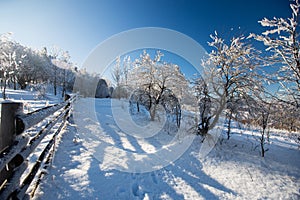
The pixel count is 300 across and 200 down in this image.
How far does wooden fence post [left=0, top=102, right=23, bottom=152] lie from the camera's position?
132cm

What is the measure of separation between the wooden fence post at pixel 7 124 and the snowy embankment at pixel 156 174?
1414mm

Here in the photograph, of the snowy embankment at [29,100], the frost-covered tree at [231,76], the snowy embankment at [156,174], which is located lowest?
the snowy embankment at [156,174]

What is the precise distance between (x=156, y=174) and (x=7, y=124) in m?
3.13

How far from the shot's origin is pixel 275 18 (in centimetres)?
403

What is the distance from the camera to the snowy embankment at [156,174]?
275 centimetres

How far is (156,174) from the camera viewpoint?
142 inches

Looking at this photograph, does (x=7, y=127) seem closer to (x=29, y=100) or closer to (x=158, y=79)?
(x=158, y=79)

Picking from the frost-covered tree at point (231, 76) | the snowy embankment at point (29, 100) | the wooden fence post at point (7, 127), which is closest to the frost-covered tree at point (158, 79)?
the frost-covered tree at point (231, 76)

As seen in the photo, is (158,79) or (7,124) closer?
(7,124)

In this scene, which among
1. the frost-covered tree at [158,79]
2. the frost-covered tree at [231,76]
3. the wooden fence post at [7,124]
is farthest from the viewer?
the frost-covered tree at [158,79]

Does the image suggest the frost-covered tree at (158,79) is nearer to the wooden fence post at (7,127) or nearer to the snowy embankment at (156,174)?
the snowy embankment at (156,174)

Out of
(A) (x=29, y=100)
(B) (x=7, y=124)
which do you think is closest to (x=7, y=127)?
(B) (x=7, y=124)

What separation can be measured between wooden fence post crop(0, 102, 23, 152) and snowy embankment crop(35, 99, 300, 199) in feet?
4.64

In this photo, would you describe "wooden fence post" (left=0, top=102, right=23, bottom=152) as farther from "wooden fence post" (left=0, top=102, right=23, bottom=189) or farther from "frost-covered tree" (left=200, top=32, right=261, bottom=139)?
"frost-covered tree" (left=200, top=32, right=261, bottom=139)
